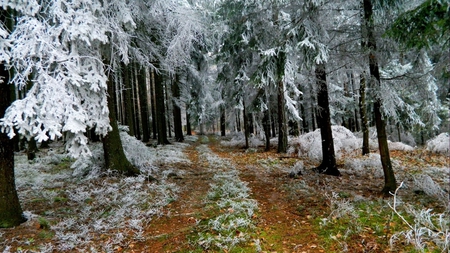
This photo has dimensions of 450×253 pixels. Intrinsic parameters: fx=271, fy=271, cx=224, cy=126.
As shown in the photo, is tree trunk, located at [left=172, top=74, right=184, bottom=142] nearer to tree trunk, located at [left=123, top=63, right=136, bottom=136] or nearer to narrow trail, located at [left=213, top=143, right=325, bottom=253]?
tree trunk, located at [left=123, top=63, right=136, bottom=136]

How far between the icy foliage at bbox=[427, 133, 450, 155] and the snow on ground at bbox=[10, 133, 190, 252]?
10541 millimetres

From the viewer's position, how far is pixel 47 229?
182 inches

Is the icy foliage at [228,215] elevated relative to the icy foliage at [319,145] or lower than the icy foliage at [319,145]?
lower

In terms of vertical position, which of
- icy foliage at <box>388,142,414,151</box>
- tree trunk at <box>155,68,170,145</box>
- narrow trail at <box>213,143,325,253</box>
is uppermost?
tree trunk at <box>155,68,170,145</box>

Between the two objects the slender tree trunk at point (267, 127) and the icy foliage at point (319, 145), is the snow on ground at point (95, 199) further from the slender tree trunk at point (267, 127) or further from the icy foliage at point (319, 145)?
the slender tree trunk at point (267, 127)

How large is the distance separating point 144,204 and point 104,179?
232 centimetres

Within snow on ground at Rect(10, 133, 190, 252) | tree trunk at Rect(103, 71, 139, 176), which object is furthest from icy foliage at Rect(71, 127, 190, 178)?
tree trunk at Rect(103, 71, 139, 176)

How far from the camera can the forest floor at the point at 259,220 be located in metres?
3.94

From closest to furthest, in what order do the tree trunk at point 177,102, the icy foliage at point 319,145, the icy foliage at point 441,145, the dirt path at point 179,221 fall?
the dirt path at point 179,221 → the icy foliage at point 441,145 → the icy foliage at point 319,145 → the tree trunk at point 177,102

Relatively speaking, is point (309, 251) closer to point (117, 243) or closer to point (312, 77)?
point (117, 243)

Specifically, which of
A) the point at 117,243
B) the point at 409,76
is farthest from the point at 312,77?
the point at 117,243

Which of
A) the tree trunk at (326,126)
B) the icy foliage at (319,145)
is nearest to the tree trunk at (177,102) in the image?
the icy foliage at (319,145)

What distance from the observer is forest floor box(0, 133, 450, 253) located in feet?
12.9

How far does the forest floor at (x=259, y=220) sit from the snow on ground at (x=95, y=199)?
0.04 metres
